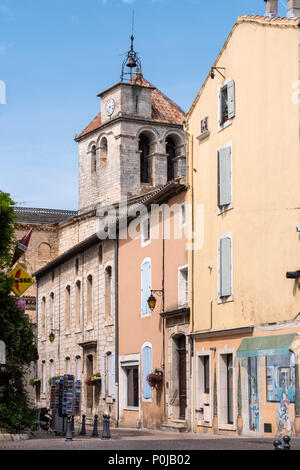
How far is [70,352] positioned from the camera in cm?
4097

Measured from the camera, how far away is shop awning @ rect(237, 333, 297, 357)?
21234 mm

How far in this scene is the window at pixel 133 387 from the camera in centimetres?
3200

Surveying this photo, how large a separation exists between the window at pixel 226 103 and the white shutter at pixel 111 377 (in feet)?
38.8

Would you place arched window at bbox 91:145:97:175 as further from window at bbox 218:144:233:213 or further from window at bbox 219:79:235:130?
window at bbox 218:144:233:213

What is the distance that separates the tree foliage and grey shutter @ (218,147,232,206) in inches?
234

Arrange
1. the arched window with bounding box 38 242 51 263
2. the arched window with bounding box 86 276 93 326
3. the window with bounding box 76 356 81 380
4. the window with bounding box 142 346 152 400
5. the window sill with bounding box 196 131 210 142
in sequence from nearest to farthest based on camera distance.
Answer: the window sill with bounding box 196 131 210 142 < the window with bounding box 142 346 152 400 < the arched window with bounding box 86 276 93 326 < the window with bounding box 76 356 81 380 < the arched window with bounding box 38 242 51 263

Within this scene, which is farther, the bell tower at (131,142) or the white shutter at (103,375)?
the bell tower at (131,142)

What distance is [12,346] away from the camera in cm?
2198

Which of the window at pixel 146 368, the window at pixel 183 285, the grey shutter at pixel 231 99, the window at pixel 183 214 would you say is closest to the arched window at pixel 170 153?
the window at pixel 146 368

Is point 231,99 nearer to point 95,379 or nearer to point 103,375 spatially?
point 103,375

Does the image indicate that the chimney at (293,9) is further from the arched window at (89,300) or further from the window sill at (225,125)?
the arched window at (89,300)

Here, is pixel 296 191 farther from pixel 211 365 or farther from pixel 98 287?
pixel 98 287

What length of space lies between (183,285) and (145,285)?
315 cm

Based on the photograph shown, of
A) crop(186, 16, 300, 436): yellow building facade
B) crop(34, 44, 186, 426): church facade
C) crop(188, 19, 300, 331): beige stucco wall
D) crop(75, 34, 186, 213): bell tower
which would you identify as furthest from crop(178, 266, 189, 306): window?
crop(75, 34, 186, 213): bell tower
